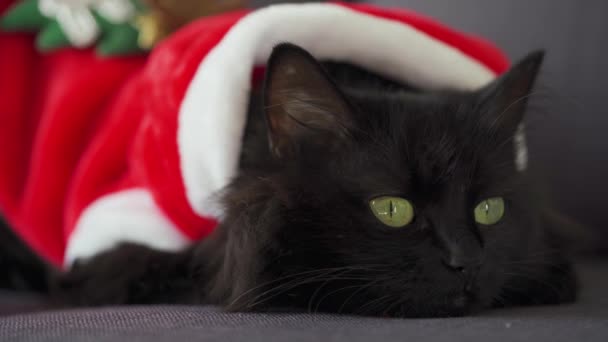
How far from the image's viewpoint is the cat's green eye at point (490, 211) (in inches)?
43.5

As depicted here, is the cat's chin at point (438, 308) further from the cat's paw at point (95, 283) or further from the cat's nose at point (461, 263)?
the cat's paw at point (95, 283)

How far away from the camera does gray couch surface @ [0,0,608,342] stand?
848 mm

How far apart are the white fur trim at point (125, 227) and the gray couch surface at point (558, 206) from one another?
19 centimetres

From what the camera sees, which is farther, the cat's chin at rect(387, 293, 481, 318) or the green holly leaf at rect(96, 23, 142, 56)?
the green holly leaf at rect(96, 23, 142, 56)

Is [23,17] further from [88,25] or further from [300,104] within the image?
[300,104]

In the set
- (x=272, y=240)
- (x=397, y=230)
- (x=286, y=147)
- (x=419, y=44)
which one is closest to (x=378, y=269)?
(x=397, y=230)

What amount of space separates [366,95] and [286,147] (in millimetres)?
194

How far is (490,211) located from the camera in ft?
3.70

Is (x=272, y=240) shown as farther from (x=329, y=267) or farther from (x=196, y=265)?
(x=196, y=265)

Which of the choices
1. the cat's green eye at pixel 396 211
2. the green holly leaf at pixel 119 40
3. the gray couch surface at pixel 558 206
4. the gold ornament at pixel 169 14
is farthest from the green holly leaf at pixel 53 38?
the cat's green eye at pixel 396 211

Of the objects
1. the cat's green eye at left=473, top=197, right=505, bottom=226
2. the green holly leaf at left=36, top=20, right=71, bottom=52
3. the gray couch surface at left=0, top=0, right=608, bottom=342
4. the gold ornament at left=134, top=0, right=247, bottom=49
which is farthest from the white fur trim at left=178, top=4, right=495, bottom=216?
the green holly leaf at left=36, top=20, right=71, bottom=52

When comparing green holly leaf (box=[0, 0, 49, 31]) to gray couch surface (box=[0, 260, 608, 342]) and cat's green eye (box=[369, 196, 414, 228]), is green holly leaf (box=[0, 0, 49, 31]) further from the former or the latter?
cat's green eye (box=[369, 196, 414, 228])

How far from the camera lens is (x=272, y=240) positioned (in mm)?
1053

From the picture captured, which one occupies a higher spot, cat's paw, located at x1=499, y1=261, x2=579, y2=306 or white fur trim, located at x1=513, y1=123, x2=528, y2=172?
white fur trim, located at x1=513, y1=123, x2=528, y2=172
